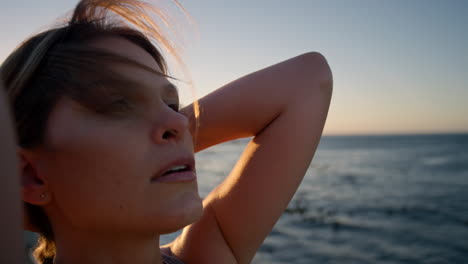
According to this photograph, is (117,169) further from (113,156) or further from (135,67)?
(135,67)

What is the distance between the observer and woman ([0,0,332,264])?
145 centimetres

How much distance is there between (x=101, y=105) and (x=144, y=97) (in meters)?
0.18

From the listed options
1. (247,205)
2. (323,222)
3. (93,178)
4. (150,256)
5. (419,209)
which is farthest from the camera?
(419,209)

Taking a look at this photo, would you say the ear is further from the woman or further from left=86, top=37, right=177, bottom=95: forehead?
left=86, top=37, right=177, bottom=95: forehead

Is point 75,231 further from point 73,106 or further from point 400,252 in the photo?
point 400,252

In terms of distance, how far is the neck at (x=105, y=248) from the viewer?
1.60 meters

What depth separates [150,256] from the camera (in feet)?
5.61

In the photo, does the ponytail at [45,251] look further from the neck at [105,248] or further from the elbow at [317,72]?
the elbow at [317,72]

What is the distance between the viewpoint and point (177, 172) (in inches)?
60.4

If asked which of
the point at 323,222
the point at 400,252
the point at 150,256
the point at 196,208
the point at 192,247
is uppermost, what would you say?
the point at 196,208

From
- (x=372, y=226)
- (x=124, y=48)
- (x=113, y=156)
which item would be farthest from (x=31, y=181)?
(x=372, y=226)

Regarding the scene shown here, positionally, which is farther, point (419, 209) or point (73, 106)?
point (419, 209)

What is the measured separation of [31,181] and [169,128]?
0.61 metres

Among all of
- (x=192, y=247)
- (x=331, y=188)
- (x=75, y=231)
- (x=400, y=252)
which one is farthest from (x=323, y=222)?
(x=75, y=231)
